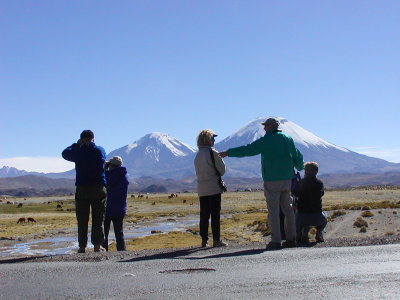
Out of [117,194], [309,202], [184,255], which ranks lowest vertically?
[184,255]

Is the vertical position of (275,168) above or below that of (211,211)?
above

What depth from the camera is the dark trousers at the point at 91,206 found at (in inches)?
411

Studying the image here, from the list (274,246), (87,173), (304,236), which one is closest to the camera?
(274,246)

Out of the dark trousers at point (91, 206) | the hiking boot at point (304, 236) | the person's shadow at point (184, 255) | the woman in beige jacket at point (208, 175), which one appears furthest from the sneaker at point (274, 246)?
the dark trousers at point (91, 206)

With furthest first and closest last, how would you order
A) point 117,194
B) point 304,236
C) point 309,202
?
1. point 117,194
2. point 309,202
3. point 304,236

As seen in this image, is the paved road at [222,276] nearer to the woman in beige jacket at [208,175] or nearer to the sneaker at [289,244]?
the sneaker at [289,244]

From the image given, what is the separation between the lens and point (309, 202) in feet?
36.3

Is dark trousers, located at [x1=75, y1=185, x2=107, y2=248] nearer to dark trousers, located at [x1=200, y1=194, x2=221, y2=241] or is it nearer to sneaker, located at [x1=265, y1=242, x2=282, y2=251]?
dark trousers, located at [x1=200, y1=194, x2=221, y2=241]

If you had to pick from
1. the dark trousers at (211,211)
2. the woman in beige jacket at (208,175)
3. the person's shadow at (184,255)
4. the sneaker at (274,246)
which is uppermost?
the woman in beige jacket at (208,175)

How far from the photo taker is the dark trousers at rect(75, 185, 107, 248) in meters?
10.4

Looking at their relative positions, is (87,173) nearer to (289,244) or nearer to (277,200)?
(277,200)

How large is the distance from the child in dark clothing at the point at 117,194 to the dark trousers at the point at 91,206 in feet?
3.43

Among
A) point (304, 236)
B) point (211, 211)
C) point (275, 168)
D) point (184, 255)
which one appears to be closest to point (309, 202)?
point (304, 236)

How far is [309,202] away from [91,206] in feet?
13.5
